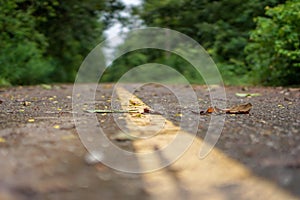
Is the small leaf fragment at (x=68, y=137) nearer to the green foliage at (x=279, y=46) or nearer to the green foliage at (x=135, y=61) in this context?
the green foliage at (x=279, y=46)

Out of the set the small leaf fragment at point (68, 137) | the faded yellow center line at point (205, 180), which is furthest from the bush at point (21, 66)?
the faded yellow center line at point (205, 180)

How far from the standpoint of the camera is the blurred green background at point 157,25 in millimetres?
6775

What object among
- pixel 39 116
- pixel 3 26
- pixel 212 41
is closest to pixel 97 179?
pixel 39 116

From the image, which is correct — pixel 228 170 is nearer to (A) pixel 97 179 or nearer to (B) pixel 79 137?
(A) pixel 97 179

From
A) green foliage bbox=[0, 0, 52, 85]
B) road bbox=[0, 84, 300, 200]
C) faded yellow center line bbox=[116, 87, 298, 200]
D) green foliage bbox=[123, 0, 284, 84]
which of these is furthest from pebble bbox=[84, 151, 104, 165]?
green foliage bbox=[123, 0, 284, 84]

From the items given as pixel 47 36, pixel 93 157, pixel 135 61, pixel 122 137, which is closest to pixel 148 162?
pixel 93 157

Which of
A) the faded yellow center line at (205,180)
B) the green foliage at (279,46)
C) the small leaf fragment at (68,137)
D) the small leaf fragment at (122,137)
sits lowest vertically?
the faded yellow center line at (205,180)

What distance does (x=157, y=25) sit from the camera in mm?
14867

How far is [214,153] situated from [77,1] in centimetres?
1086

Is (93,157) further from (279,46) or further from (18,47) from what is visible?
(18,47)

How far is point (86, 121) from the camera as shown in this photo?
2104 millimetres

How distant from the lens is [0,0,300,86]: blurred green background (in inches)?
267

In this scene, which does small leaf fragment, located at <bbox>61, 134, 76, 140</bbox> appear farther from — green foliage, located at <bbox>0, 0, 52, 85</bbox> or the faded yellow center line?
green foliage, located at <bbox>0, 0, 52, 85</bbox>

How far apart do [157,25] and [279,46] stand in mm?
8995
